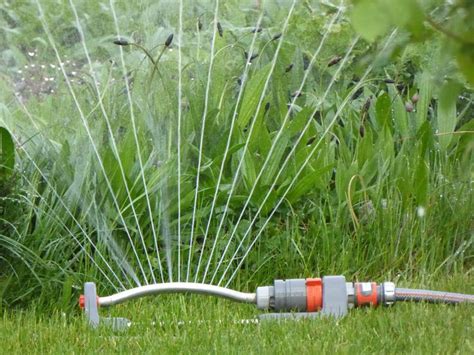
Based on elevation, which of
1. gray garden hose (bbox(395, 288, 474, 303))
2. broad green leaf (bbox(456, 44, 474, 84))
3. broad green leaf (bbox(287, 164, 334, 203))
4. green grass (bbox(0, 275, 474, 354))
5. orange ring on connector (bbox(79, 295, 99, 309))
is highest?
broad green leaf (bbox(287, 164, 334, 203))

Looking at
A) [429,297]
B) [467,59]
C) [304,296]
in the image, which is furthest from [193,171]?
[467,59]

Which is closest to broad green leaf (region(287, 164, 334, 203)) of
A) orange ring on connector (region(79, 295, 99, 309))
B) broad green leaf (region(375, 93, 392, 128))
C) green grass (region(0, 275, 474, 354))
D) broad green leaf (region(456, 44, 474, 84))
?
broad green leaf (region(375, 93, 392, 128))

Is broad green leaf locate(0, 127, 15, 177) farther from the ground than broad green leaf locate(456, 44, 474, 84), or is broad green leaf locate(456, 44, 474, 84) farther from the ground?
broad green leaf locate(0, 127, 15, 177)

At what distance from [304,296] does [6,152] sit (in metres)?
1.13

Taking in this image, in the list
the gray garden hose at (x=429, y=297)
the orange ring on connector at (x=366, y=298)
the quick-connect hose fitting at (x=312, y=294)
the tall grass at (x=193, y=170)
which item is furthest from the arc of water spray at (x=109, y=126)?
the gray garden hose at (x=429, y=297)

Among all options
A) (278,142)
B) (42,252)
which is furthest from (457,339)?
(42,252)

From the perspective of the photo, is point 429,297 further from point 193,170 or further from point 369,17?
point 369,17

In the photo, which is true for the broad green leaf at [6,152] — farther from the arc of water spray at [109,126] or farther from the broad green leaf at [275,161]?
the broad green leaf at [275,161]

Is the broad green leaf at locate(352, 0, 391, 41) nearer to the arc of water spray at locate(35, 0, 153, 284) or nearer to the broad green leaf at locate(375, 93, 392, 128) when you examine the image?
the arc of water spray at locate(35, 0, 153, 284)

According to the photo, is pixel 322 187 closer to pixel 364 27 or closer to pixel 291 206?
pixel 291 206

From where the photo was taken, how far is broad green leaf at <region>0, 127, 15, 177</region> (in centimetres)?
348

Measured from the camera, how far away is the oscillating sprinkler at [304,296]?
3164 millimetres

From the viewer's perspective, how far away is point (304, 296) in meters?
3.19

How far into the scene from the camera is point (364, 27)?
118 centimetres
